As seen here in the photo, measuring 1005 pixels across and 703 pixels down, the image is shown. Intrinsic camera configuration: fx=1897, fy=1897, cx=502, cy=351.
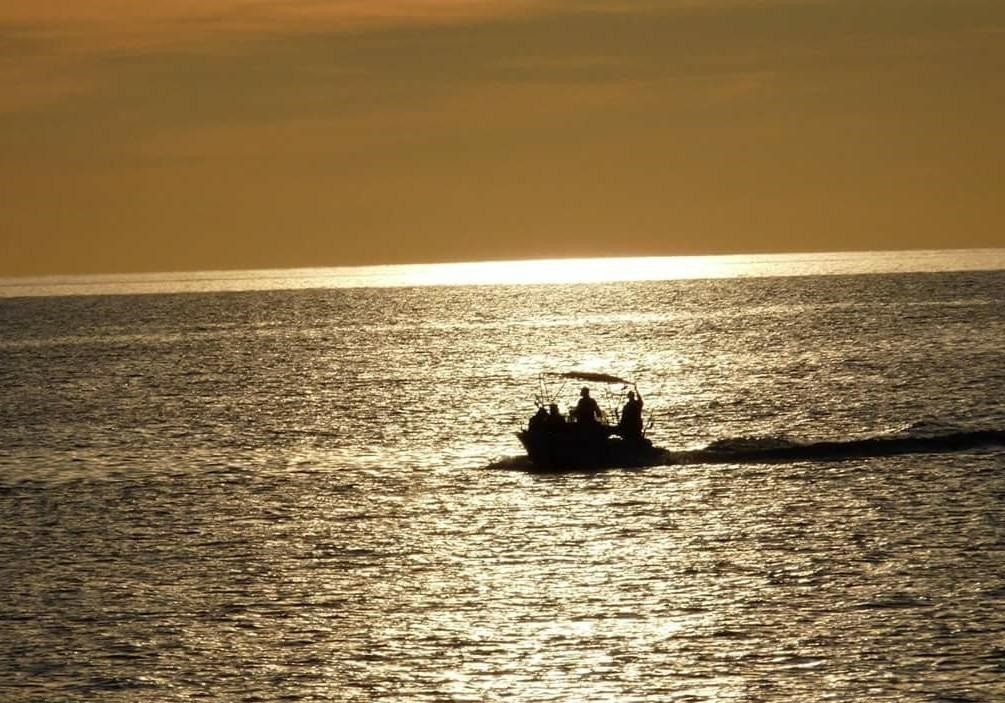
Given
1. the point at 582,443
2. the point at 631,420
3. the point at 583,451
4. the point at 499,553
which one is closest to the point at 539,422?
the point at 582,443

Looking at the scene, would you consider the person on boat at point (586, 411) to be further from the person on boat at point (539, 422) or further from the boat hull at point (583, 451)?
the person on boat at point (539, 422)

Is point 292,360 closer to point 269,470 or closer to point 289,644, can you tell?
point 269,470

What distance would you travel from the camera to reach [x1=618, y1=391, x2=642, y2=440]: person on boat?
6444 cm

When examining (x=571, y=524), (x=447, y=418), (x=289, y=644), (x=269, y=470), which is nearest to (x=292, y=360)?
(x=447, y=418)

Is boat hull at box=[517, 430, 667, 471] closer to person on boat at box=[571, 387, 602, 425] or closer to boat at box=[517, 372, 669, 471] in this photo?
boat at box=[517, 372, 669, 471]

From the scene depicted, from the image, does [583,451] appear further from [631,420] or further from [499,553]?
[499,553]

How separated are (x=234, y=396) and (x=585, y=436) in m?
49.7

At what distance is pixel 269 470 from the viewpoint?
72.3m

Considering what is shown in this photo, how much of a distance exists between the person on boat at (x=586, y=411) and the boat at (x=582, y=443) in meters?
0.03

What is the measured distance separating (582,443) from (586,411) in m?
2.22

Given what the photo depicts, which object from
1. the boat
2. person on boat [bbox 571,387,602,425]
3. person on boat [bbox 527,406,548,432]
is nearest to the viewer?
person on boat [bbox 571,387,602,425]

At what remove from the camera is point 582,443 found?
218 ft

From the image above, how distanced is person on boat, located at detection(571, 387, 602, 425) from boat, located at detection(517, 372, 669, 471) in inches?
1.4

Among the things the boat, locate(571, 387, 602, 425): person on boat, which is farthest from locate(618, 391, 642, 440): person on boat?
locate(571, 387, 602, 425): person on boat
